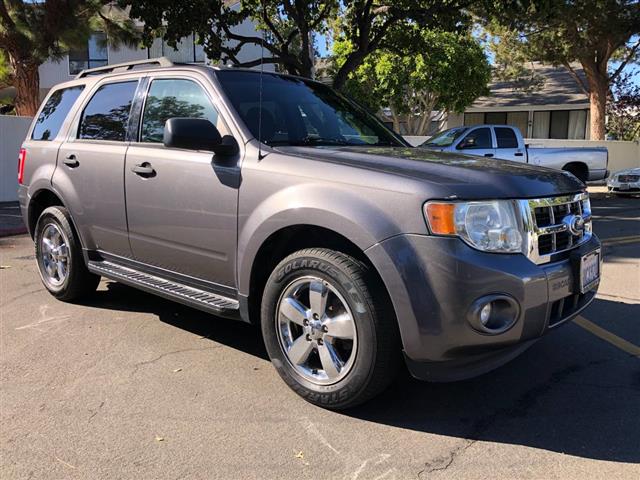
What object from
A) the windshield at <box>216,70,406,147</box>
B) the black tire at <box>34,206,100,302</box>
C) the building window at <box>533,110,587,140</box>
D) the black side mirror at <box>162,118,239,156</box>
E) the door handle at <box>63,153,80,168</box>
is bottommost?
the black tire at <box>34,206,100,302</box>

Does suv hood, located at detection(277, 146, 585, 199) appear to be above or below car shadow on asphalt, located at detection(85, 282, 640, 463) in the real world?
above

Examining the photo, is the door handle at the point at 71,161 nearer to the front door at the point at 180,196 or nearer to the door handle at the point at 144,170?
the front door at the point at 180,196

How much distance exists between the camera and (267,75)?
449cm

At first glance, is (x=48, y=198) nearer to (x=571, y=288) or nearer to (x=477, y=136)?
(x=571, y=288)

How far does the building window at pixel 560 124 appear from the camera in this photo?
97.5ft

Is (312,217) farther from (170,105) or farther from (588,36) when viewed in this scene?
(588,36)

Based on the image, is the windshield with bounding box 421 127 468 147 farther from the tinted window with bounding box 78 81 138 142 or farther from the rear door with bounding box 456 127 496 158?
the tinted window with bounding box 78 81 138 142

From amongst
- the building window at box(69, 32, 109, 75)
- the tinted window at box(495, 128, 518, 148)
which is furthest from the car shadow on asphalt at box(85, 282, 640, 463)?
the building window at box(69, 32, 109, 75)

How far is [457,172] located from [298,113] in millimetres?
1527

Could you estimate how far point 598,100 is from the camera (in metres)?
24.0

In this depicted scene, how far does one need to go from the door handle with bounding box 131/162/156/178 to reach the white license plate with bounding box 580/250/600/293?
112 inches

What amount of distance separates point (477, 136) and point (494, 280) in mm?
11328

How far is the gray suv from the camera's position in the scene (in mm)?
2918

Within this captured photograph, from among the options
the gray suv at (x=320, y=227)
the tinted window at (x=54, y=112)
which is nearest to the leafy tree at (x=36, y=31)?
the tinted window at (x=54, y=112)
